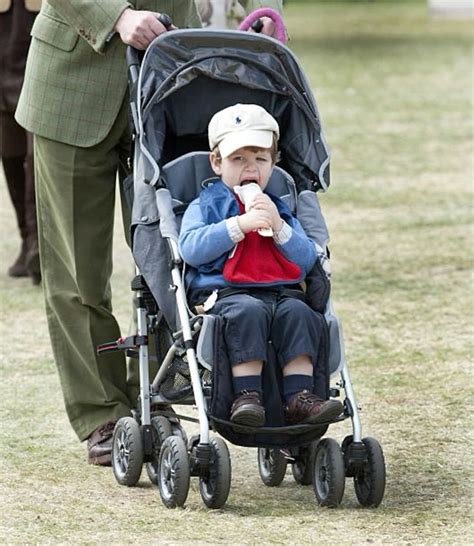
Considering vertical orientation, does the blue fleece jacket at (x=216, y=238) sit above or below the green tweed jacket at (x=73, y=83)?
below

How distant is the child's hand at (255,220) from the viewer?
15.7 feet

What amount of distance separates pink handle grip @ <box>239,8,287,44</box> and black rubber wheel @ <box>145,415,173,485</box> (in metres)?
1.34

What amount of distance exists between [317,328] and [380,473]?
0.46 metres

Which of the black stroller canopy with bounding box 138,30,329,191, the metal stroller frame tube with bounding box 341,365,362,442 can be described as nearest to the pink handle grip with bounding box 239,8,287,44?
the black stroller canopy with bounding box 138,30,329,191

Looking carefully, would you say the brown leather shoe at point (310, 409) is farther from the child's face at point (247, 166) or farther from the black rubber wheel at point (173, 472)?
the child's face at point (247, 166)

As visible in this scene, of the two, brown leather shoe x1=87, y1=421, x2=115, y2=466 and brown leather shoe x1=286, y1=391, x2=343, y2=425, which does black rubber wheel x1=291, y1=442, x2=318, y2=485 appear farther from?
brown leather shoe x1=87, y1=421, x2=115, y2=466

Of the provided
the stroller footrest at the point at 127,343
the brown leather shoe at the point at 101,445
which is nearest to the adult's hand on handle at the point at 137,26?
the stroller footrest at the point at 127,343

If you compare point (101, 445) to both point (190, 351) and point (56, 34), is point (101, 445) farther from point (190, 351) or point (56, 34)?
point (56, 34)

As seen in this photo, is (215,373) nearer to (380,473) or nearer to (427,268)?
(380,473)

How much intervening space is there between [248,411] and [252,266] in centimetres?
50

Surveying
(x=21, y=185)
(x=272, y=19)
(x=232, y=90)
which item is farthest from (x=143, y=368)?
(x=21, y=185)

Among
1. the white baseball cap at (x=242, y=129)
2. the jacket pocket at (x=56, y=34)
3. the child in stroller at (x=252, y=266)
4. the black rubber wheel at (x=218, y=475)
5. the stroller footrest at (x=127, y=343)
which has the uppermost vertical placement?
the jacket pocket at (x=56, y=34)

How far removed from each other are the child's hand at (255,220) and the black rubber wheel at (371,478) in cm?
71

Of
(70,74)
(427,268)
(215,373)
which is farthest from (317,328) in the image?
(427,268)
